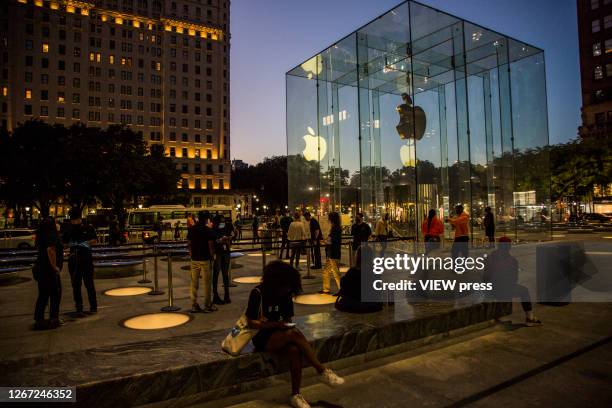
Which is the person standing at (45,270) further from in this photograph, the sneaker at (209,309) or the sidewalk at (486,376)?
the sidewalk at (486,376)

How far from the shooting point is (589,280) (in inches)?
379

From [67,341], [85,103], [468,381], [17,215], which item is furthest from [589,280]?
[85,103]

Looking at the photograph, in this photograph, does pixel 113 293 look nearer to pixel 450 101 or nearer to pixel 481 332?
pixel 481 332

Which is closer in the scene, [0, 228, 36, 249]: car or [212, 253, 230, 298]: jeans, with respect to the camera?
[212, 253, 230, 298]: jeans

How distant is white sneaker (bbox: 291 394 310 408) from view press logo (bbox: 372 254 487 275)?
3.54m

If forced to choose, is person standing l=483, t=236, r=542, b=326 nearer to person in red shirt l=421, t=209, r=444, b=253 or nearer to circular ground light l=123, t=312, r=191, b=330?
circular ground light l=123, t=312, r=191, b=330

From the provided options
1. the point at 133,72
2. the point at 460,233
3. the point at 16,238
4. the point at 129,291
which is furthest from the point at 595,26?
the point at 133,72

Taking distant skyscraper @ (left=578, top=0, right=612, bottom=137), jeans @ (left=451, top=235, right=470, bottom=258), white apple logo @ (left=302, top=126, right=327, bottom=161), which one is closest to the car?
white apple logo @ (left=302, top=126, right=327, bottom=161)

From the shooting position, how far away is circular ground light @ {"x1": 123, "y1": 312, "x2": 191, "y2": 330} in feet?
20.6

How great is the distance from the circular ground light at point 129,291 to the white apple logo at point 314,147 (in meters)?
10.3

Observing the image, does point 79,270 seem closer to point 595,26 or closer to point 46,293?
point 46,293

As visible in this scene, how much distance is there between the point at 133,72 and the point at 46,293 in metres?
87.1

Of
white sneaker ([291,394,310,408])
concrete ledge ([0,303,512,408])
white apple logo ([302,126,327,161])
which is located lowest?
white sneaker ([291,394,310,408])

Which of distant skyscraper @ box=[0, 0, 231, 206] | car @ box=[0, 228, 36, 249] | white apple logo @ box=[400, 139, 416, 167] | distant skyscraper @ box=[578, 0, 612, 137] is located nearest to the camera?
white apple logo @ box=[400, 139, 416, 167]
